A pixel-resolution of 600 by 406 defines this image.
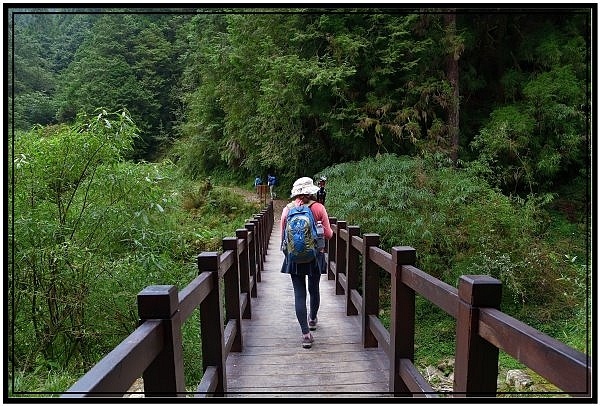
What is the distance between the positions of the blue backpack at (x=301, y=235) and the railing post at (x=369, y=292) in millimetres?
433

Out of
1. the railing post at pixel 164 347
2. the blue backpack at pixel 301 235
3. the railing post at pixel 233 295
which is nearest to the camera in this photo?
the railing post at pixel 164 347

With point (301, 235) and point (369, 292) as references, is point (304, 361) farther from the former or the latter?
point (301, 235)

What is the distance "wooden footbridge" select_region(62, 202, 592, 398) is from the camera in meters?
1.25

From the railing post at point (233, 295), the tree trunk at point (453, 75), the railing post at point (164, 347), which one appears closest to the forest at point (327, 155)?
the tree trunk at point (453, 75)

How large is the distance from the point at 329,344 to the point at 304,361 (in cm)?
47

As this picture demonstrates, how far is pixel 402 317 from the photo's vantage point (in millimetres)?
2637

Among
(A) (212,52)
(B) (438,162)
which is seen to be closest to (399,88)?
(B) (438,162)

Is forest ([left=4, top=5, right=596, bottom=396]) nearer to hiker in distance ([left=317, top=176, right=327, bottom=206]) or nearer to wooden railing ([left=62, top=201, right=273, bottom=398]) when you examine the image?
hiker in distance ([left=317, top=176, right=327, bottom=206])

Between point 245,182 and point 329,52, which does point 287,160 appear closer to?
point 329,52

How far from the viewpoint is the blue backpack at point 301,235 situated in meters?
3.69

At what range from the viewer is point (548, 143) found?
560 inches

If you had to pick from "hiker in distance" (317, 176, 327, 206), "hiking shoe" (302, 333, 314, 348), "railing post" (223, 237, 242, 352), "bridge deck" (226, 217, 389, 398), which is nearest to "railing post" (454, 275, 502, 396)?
"bridge deck" (226, 217, 389, 398)

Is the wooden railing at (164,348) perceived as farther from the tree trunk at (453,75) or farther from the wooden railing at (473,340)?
the tree trunk at (453,75)

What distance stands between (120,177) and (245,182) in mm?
22223
